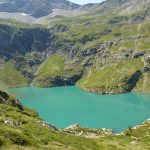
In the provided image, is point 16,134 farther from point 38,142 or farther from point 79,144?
point 79,144

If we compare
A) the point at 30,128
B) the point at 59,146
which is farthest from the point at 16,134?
the point at 30,128

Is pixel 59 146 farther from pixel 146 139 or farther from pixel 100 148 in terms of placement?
pixel 146 139

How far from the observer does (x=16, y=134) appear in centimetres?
3553

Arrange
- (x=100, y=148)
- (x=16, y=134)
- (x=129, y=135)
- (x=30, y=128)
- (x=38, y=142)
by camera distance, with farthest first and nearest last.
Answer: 1. (x=129, y=135)
2. (x=100, y=148)
3. (x=30, y=128)
4. (x=38, y=142)
5. (x=16, y=134)

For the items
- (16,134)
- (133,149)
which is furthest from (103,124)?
(16,134)

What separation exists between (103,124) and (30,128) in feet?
501

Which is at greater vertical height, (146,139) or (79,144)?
(79,144)

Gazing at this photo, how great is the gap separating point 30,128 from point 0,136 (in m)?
11.9

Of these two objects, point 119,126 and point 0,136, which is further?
point 119,126

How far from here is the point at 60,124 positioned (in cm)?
19725

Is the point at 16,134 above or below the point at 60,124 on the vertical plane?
above

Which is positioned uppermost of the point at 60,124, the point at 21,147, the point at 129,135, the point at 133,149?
the point at 21,147

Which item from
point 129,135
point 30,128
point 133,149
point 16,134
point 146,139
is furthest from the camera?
point 129,135

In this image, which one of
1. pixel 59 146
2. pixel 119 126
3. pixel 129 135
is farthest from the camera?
pixel 119 126
